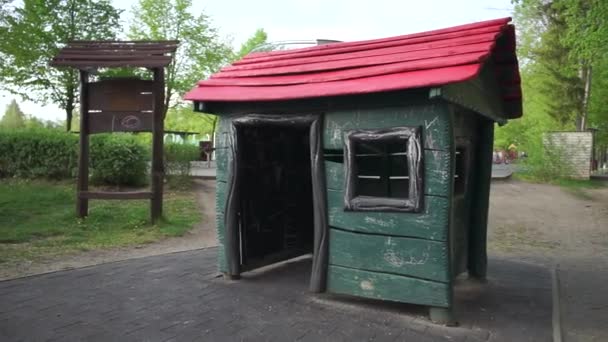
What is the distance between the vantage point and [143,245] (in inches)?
336

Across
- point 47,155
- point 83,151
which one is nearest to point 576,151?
point 83,151

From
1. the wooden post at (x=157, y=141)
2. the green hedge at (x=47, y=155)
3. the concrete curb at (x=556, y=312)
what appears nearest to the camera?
the concrete curb at (x=556, y=312)

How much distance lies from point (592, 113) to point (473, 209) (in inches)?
889

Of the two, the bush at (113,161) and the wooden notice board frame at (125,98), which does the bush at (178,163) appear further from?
the wooden notice board frame at (125,98)

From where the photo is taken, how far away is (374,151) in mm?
5844

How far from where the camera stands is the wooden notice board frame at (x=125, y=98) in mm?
9836

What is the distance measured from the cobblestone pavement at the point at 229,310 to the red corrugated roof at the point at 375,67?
2144 mm

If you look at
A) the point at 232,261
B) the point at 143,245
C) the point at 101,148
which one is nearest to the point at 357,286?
the point at 232,261

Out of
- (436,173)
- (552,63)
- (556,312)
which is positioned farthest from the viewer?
(552,63)

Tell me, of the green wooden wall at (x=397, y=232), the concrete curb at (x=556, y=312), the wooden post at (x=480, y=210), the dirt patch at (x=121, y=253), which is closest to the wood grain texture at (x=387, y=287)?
the green wooden wall at (x=397, y=232)

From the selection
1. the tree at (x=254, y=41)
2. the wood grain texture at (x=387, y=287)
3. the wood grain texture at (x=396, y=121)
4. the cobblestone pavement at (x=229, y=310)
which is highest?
the tree at (x=254, y=41)

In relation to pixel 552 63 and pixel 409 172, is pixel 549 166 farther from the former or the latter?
pixel 409 172

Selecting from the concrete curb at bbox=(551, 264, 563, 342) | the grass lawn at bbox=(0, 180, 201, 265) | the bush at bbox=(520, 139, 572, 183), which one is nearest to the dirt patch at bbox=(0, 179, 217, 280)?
the grass lawn at bbox=(0, 180, 201, 265)

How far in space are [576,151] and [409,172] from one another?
757 inches
